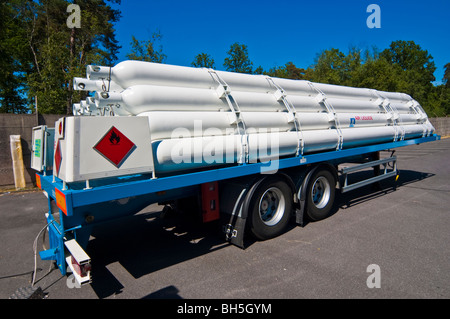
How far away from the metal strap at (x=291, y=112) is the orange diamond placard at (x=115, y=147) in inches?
112

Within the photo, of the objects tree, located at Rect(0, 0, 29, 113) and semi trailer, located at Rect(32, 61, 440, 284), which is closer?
semi trailer, located at Rect(32, 61, 440, 284)

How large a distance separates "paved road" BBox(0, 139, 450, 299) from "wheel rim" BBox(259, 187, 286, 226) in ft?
1.10

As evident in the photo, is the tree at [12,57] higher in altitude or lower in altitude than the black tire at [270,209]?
higher

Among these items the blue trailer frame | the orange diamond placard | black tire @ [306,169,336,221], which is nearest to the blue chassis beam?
the blue trailer frame

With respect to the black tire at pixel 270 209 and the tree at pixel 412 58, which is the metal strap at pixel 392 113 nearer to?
the black tire at pixel 270 209

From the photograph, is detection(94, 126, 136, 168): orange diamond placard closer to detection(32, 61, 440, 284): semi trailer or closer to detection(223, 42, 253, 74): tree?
detection(32, 61, 440, 284): semi trailer

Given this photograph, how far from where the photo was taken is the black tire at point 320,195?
17.1 ft

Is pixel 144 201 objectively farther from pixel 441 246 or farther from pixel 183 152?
pixel 441 246

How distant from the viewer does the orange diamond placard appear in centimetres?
280

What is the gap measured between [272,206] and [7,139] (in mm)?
8464

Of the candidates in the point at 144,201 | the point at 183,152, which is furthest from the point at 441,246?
the point at 144,201
